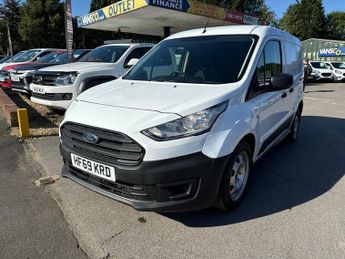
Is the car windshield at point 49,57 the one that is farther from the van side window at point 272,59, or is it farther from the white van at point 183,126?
the van side window at point 272,59

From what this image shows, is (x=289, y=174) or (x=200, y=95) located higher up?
(x=200, y=95)

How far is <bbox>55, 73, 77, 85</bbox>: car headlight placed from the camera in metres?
7.43

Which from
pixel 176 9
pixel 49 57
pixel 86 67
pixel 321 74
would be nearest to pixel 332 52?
pixel 321 74

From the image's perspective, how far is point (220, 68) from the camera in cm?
400

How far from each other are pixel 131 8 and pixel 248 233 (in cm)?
1456

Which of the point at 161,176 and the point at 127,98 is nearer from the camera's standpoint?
the point at 161,176

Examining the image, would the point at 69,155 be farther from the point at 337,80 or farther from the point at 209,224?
the point at 337,80

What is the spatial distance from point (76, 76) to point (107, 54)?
5.29 ft

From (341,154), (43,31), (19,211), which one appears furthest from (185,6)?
(43,31)

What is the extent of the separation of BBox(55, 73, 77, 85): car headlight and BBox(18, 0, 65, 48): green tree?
3723cm

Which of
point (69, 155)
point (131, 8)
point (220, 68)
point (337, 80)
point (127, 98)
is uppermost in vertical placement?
point (131, 8)

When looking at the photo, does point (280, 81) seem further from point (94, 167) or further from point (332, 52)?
point (332, 52)

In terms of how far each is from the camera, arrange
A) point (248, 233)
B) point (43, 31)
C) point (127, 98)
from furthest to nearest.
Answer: point (43, 31)
point (127, 98)
point (248, 233)

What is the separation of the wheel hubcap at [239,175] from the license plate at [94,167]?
1.26 metres
